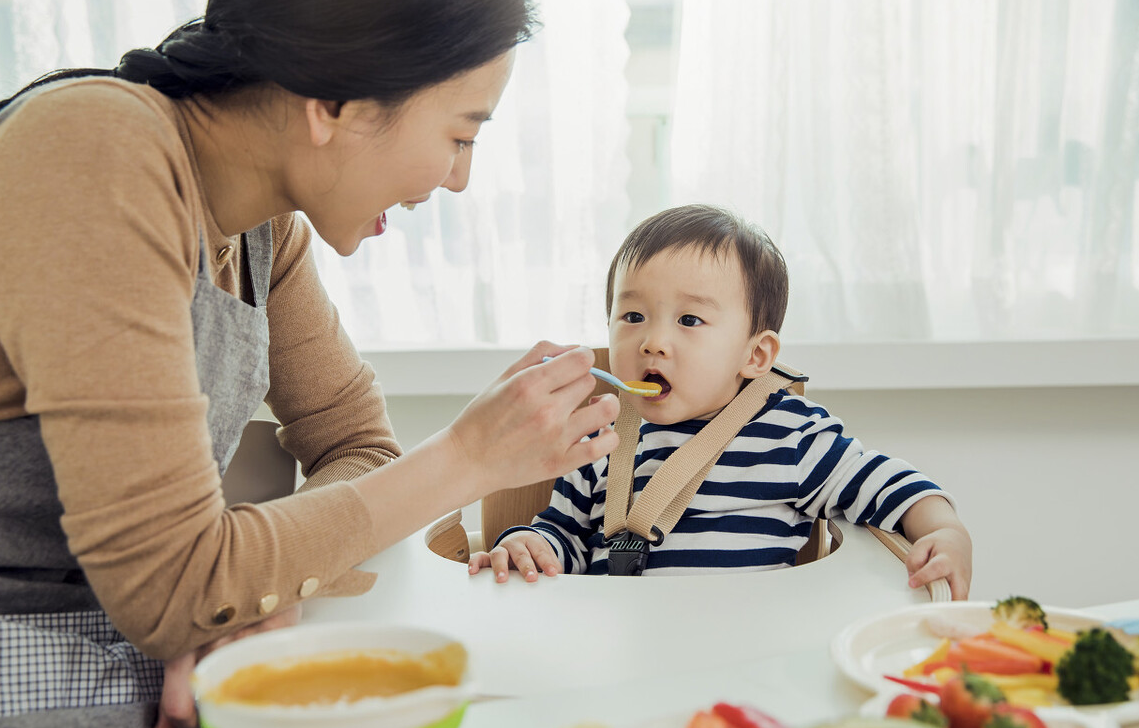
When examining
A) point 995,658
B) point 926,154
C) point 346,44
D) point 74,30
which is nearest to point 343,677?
point 995,658

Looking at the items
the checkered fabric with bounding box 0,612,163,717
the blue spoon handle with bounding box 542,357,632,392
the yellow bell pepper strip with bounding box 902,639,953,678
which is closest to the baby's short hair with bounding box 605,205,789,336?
the blue spoon handle with bounding box 542,357,632,392

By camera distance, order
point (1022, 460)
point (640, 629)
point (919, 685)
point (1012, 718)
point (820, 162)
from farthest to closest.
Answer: point (1022, 460) < point (820, 162) < point (640, 629) < point (919, 685) < point (1012, 718)

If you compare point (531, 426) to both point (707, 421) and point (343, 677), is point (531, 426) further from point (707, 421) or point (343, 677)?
point (707, 421)

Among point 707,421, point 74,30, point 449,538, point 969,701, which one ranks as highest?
point 74,30

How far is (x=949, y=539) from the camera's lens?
982mm

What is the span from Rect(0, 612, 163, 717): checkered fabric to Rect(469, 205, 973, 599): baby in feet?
1.37

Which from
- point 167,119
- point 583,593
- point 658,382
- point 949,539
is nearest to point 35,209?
point 167,119

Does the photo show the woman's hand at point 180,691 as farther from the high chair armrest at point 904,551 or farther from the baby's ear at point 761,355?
the baby's ear at point 761,355

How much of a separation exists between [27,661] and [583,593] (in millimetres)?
475

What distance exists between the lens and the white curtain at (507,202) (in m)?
1.85

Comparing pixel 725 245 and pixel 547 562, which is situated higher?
pixel 725 245

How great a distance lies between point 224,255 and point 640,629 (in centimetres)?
58

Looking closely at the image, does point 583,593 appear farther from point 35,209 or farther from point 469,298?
point 469,298

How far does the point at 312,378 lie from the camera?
1.21 meters
